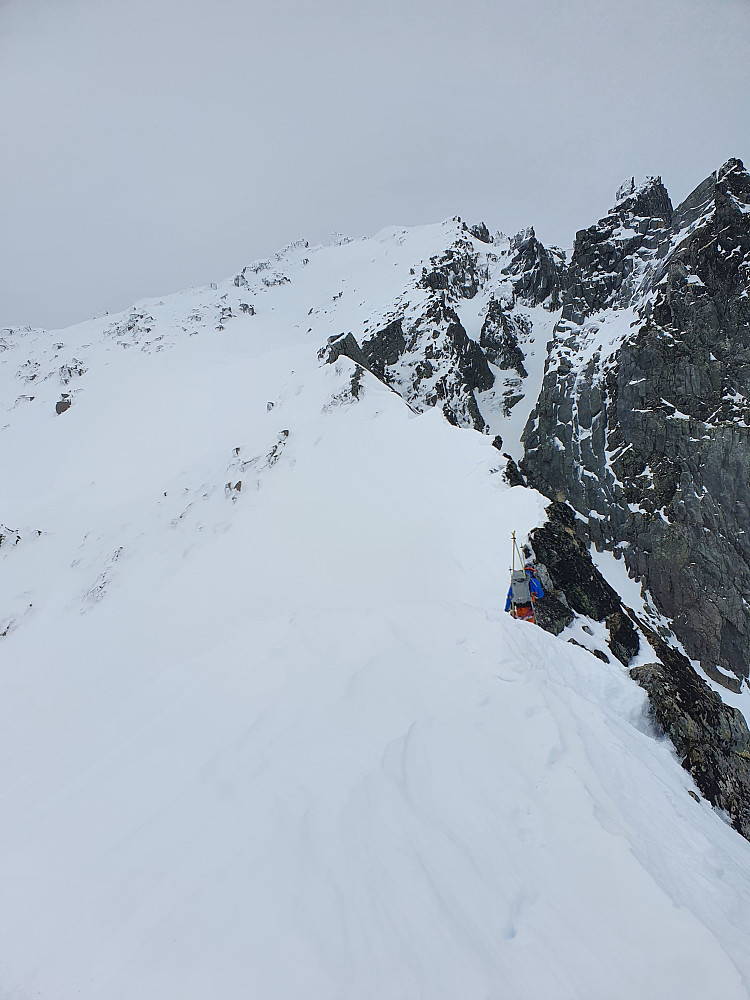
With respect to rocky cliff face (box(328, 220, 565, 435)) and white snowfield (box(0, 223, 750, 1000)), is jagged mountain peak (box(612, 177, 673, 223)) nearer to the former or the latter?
rocky cliff face (box(328, 220, 565, 435))

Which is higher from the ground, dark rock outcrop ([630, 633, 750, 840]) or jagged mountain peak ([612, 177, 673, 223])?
jagged mountain peak ([612, 177, 673, 223])

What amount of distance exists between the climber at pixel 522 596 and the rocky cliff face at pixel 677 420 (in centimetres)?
2934

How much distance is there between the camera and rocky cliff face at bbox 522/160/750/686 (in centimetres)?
3117

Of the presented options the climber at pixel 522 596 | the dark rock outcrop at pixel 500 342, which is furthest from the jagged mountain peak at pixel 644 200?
the climber at pixel 522 596

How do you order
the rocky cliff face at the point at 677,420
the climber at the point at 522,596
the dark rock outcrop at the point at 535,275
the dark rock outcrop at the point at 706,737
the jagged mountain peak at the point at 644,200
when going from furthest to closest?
1. the dark rock outcrop at the point at 535,275
2. the jagged mountain peak at the point at 644,200
3. the rocky cliff face at the point at 677,420
4. the climber at the point at 522,596
5. the dark rock outcrop at the point at 706,737

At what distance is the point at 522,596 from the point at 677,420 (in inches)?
1330

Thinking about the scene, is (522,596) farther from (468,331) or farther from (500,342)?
(468,331)

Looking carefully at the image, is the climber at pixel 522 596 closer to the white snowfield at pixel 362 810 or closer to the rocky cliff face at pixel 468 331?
the white snowfield at pixel 362 810

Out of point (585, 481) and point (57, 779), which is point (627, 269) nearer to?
point (585, 481)

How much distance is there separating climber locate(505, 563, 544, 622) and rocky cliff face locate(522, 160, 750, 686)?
29339mm

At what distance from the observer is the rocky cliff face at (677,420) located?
102ft

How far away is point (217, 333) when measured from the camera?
176 ft

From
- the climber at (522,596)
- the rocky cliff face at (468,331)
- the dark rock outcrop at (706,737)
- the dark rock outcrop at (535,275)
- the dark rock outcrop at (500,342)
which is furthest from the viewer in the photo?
the dark rock outcrop at (535,275)

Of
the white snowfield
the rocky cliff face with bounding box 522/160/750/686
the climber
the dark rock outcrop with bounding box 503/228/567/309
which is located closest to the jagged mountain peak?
the rocky cliff face with bounding box 522/160/750/686
